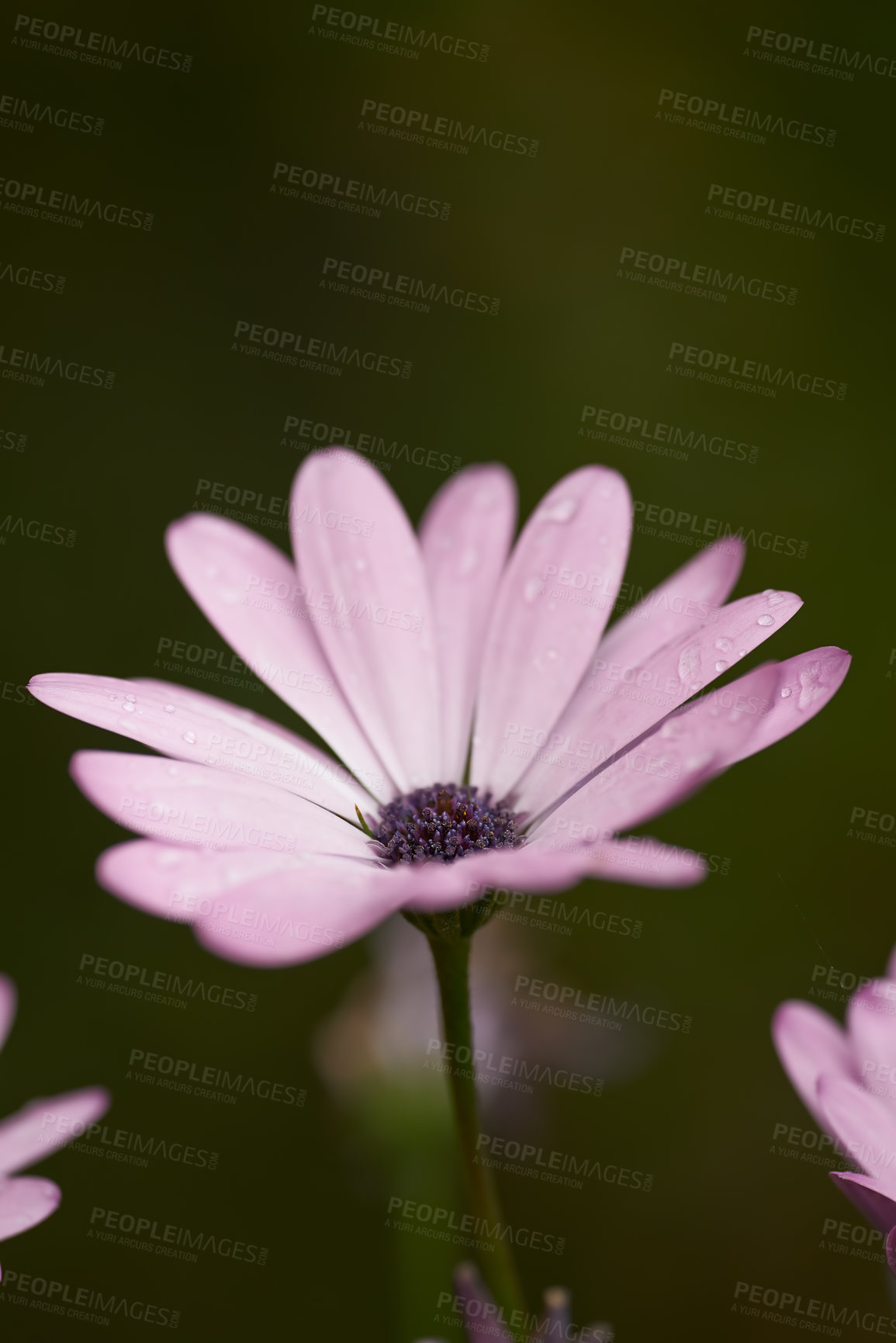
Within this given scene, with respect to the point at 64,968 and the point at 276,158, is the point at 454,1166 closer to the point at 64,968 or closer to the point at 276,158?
the point at 64,968

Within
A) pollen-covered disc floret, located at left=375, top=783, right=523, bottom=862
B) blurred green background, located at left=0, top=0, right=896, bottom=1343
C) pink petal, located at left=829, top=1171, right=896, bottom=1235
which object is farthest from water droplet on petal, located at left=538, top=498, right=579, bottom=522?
blurred green background, located at left=0, top=0, right=896, bottom=1343

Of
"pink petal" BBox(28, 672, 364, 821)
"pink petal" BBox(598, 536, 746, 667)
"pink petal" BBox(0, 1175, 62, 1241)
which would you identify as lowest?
"pink petal" BBox(0, 1175, 62, 1241)

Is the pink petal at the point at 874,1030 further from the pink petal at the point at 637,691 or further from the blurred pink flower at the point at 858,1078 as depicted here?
the pink petal at the point at 637,691

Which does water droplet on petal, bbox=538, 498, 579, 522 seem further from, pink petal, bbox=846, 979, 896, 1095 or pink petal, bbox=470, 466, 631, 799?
pink petal, bbox=846, 979, 896, 1095

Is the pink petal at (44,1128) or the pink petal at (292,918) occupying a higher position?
the pink petal at (292,918)

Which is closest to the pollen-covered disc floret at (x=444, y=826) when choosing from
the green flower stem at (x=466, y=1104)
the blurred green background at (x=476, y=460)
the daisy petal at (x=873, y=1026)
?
the green flower stem at (x=466, y=1104)

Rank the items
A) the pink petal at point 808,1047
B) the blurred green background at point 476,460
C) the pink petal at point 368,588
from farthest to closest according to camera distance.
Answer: the blurred green background at point 476,460
the pink petal at point 368,588
the pink petal at point 808,1047

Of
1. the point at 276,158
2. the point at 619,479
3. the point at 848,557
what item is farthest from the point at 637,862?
the point at 276,158
